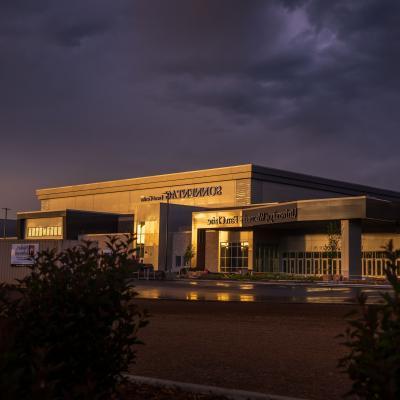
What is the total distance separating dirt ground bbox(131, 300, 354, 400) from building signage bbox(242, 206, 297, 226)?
40.8m

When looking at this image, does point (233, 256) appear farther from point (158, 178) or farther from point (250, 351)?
point (250, 351)

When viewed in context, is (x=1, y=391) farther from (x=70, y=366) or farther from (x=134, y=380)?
(x=134, y=380)

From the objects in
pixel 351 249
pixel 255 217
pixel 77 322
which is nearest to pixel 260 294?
pixel 351 249

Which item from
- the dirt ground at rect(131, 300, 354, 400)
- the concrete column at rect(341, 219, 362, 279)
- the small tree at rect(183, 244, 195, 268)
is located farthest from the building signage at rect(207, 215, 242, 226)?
the dirt ground at rect(131, 300, 354, 400)

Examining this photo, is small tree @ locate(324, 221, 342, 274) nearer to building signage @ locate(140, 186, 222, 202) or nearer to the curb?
building signage @ locate(140, 186, 222, 202)

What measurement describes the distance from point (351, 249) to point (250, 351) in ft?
154

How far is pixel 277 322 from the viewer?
59.9 feet

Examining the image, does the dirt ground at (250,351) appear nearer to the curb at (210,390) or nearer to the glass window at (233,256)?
the curb at (210,390)

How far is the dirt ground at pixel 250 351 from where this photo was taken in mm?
8898

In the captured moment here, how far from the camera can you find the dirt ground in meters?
8.90

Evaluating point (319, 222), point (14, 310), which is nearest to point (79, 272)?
point (14, 310)

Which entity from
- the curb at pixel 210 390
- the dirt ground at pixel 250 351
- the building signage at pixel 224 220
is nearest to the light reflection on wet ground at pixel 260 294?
the dirt ground at pixel 250 351

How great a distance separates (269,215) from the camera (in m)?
65.2

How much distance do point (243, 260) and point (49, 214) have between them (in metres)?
39.1
